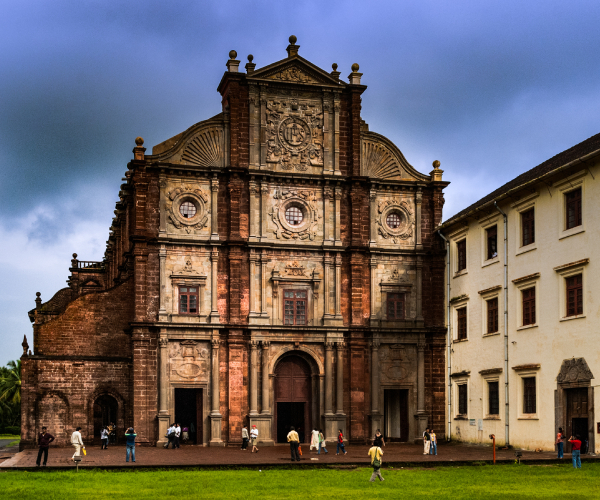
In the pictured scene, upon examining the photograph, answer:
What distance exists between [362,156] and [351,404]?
1386 centimetres

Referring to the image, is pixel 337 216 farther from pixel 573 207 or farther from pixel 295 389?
pixel 573 207

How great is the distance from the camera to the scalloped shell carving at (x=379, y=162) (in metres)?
51.2

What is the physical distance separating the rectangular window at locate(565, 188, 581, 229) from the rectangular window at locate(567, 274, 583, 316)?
2.33 meters

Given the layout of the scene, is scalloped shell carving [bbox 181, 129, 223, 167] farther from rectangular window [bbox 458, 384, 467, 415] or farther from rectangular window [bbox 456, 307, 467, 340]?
rectangular window [bbox 458, 384, 467, 415]

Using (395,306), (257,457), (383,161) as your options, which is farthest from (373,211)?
(257,457)

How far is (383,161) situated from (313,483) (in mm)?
27224

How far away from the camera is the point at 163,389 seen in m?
46.2

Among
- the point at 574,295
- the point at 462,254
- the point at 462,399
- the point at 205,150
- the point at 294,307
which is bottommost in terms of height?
the point at 462,399

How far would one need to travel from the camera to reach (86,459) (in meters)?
36.3

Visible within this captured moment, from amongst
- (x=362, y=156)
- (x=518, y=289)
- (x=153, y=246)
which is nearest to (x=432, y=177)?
(x=362, y=156)

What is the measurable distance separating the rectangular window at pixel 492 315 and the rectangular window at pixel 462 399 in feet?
14.0

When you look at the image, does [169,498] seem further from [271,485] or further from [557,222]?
[557,222]

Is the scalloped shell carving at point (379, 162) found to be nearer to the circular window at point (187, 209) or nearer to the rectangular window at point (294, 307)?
the rectangular window at point (294, 307)

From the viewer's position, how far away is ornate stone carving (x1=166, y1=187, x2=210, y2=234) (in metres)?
48.1
